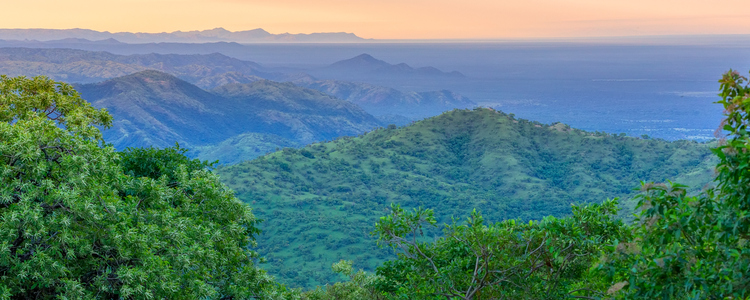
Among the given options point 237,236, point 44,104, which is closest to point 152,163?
point 44,104

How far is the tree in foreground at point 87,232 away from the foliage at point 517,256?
15.8ft

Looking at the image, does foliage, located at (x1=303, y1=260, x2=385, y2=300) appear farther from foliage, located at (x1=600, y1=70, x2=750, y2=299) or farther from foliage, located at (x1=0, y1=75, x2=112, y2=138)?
foliage, located at (x1=600, y1=70, x2=750, y2=299)

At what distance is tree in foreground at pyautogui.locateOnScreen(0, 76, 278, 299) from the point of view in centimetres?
995

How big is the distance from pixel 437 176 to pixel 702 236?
148m

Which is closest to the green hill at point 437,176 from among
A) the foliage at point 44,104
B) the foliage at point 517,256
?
the foliage at point 44,104

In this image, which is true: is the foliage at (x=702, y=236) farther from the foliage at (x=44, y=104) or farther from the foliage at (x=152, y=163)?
the foliage at (x=152, y=163)

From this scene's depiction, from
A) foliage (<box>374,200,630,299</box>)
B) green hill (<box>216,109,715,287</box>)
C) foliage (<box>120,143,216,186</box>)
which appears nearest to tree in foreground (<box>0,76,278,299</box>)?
foliage (<box>120,143,216,186</box>)

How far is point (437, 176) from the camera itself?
15425 centimetres

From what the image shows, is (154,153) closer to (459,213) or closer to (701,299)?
(701,299)

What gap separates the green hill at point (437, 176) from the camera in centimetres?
11238

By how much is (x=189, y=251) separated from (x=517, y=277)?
24.7 feet

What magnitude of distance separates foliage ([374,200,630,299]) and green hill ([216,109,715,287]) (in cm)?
8511

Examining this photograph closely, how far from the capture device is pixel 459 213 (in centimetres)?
12669

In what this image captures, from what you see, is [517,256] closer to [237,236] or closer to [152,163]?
[237,236]
